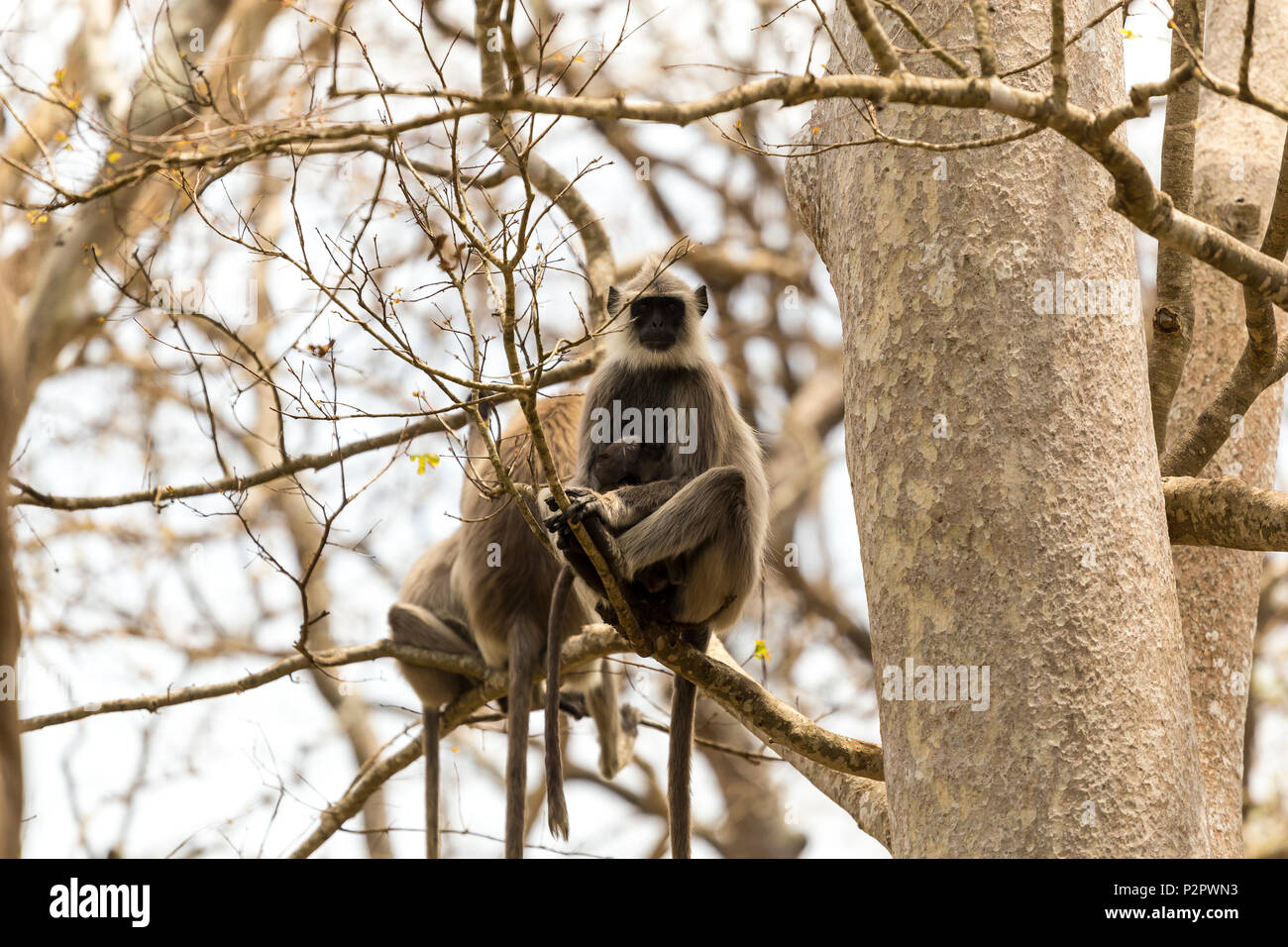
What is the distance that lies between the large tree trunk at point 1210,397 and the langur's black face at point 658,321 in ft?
7.76

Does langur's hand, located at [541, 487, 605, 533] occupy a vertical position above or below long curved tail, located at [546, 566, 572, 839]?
above

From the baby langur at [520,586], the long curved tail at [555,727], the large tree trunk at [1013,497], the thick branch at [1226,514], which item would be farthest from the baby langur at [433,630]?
the thick branch at [1226,514]

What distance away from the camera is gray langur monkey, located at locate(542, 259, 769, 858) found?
5.14 meters

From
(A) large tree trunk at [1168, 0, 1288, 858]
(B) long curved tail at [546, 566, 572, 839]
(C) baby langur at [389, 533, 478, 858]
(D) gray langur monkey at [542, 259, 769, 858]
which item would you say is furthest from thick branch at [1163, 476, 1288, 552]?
(C) baby langur at [389, 533, 478, 858]

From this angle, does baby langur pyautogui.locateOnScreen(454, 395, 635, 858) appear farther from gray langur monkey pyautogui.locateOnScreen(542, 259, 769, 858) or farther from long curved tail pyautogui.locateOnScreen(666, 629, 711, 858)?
long curved tail pyautogui.locateOnScreen(666, 629, 711, 858)

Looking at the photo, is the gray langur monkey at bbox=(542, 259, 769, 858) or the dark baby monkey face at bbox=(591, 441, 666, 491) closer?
the gray langur monkey at bbox=(542, 259, 769, 858)

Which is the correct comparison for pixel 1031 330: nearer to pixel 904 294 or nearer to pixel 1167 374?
pixel 904 294

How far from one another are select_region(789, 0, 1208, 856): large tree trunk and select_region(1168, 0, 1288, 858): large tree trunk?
1.32 meters

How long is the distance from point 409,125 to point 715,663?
8.75ft

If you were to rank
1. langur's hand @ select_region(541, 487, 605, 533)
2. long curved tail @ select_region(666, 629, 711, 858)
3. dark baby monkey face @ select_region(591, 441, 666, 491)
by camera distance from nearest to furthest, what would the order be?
1. langur's hand @ select_region(541, 487, 605, 533)
2. long curved tail @ select_region(666, 629, 711, 858)
3. dark baby monkey face @ select_region(591, 441, 666, 491)

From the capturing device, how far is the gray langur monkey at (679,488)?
514cm

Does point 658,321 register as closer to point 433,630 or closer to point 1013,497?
point 1013,497

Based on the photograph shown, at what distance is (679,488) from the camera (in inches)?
212

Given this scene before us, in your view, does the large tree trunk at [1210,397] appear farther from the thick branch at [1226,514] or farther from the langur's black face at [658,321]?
the langur's black face at [658,321]
